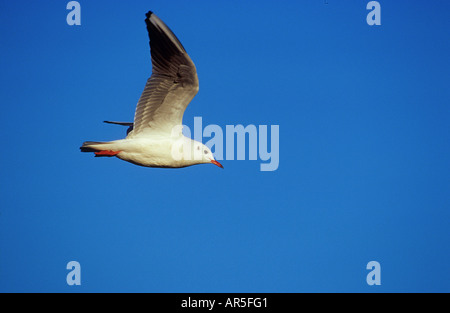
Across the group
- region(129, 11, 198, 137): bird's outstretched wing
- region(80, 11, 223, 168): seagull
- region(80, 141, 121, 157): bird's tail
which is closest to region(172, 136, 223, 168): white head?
region(80, 11, 223, 168): seagull

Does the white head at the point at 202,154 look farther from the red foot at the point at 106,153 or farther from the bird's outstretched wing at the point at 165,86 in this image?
the red foot at the point at 106,153

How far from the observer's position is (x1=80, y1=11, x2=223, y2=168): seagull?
5.65m

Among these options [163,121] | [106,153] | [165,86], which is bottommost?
[106,153]

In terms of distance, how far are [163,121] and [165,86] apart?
0.41m

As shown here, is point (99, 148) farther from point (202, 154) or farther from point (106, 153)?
point (202, 154)

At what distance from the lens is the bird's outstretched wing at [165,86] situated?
5.52 metres

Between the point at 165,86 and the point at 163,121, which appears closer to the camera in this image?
the point at 165,86

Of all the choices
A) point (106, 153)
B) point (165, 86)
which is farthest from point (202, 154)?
point (106, 153)

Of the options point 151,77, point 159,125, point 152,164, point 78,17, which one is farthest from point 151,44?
point 78,17

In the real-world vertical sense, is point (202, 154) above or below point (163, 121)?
below

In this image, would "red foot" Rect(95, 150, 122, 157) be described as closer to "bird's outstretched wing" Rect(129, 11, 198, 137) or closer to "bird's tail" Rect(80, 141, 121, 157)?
"bird's tail" Rect(80, 141, 121, 157)

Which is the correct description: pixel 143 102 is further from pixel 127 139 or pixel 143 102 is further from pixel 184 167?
pixel 184 167

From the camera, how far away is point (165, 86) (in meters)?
5.77

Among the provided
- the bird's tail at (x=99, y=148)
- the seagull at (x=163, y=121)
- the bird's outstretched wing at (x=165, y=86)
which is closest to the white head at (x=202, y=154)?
the seagull at (x=163, y=121)
